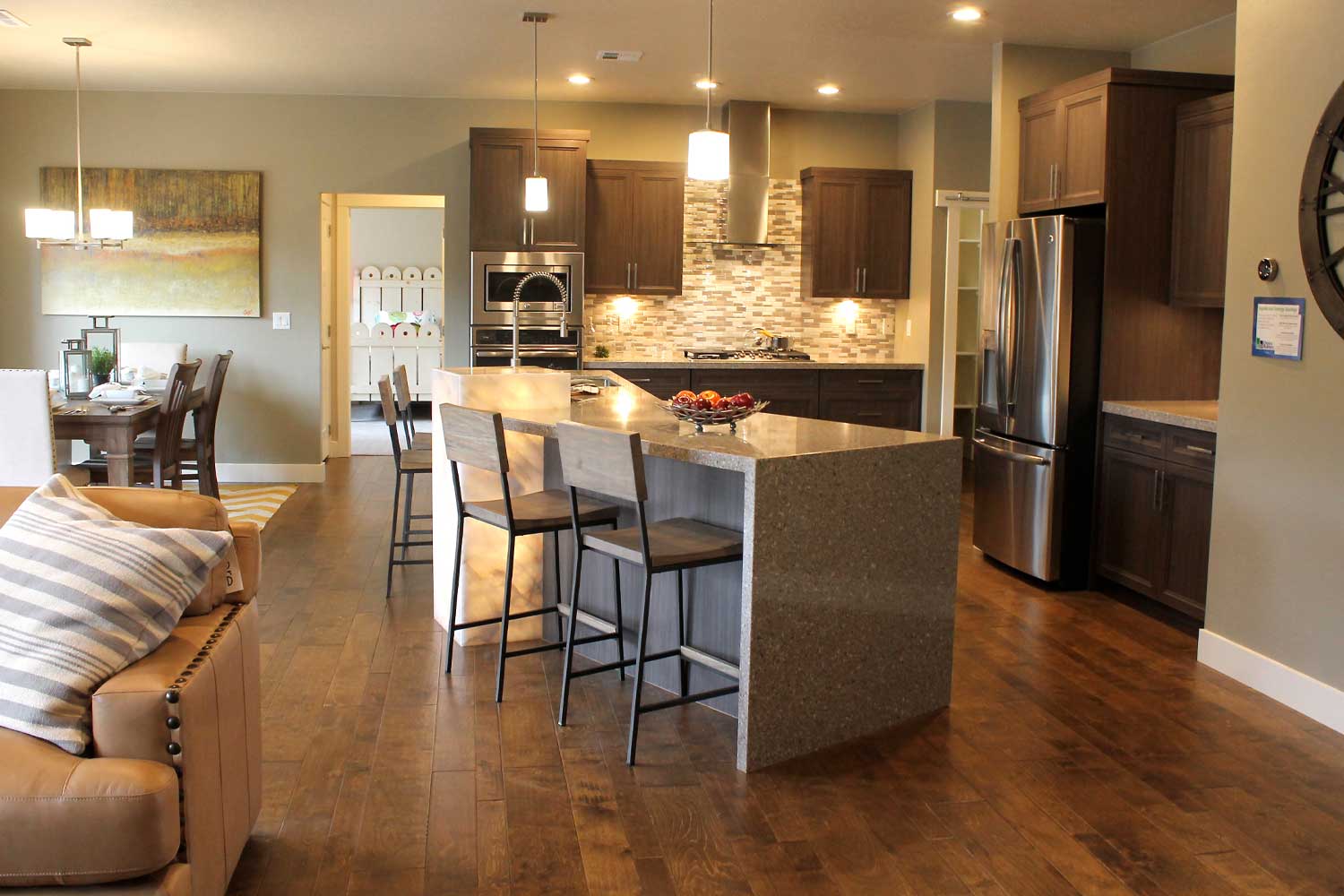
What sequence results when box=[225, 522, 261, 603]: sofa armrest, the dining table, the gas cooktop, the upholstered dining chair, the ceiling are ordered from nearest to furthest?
box=[225, 522, 261, 603]: sofa armrest, the upholstered dining chair, the dining table, the ceiling, the gas cooktop

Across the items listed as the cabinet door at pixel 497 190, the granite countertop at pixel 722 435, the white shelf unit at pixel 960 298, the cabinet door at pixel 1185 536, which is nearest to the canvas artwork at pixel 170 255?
the cabinet door at pixel 497 190

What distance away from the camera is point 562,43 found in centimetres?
650

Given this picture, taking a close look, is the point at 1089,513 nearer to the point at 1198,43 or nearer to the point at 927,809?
the point at 1198,43

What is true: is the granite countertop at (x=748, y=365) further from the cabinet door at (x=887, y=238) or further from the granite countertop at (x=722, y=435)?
the granite countertop at (x=722, y=435)

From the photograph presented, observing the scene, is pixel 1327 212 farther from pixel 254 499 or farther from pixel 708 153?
pixel 254 499

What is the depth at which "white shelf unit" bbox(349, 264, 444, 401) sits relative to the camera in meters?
12.2

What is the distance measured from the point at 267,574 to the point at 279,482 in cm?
304

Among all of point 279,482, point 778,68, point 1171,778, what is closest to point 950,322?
point 778,68

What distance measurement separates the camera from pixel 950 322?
8.34m

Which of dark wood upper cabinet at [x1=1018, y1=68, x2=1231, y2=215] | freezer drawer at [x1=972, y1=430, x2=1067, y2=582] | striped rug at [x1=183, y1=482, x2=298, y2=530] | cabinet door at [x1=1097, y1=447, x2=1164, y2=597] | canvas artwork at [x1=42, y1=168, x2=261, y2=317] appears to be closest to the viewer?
cabinet door at [x1=1097, y1=447, x2=1164, y2=597]

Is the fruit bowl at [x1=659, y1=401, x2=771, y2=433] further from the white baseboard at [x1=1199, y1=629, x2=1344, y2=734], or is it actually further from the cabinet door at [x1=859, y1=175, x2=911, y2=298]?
the cabinet door at [x1=859, y1=175, x2=911, y2=298]

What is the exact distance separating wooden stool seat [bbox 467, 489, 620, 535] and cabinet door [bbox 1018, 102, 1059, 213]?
10.1ft

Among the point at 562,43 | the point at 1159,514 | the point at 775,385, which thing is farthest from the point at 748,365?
the point at 1159,514

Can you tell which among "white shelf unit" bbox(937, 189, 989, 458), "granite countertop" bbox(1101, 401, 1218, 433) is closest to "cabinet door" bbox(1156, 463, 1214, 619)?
"granite countertop" bbox(1101, 401, 1218, 433)
